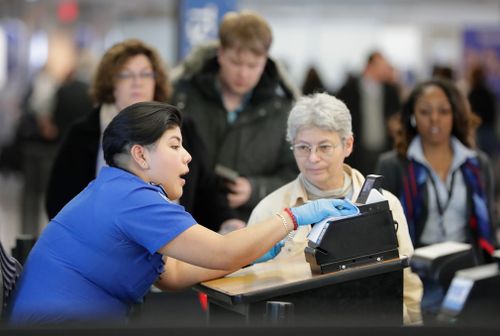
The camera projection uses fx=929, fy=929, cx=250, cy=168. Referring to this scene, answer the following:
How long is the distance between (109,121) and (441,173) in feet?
4.99

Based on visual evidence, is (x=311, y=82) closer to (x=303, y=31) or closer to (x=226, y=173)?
(x=226, y=173)

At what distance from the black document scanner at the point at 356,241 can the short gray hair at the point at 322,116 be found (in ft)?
1.44

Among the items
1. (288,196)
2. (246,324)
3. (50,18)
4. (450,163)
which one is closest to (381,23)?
(50,18)

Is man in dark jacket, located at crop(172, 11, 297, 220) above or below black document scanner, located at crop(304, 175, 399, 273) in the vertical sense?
above

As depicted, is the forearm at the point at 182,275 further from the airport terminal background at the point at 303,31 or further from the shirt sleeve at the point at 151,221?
the airport terminal background at the point at 303,31

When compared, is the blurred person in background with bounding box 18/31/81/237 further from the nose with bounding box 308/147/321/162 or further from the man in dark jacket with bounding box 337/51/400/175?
the nose with bounding box 308/147/321/162

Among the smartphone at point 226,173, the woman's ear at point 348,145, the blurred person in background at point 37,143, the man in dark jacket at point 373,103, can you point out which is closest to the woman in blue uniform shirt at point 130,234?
the woman's ear at point 348,145

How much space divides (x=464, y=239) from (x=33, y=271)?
2113 millimetres

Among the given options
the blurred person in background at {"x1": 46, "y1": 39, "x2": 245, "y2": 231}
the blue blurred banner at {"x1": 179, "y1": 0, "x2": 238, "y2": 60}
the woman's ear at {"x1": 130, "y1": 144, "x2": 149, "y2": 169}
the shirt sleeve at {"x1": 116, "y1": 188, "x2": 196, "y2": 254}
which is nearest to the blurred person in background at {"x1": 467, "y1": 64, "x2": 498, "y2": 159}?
the blue blurred banner at {"x1": 179, "y1": 0, "x2": 238, "y2": 60}

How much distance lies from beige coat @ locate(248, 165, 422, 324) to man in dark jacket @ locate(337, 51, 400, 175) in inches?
243

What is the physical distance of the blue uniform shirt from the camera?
2.63 meters

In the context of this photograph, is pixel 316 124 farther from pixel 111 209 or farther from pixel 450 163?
pixel 450 163

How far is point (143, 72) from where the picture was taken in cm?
406

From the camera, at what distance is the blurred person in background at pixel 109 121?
4.03m
